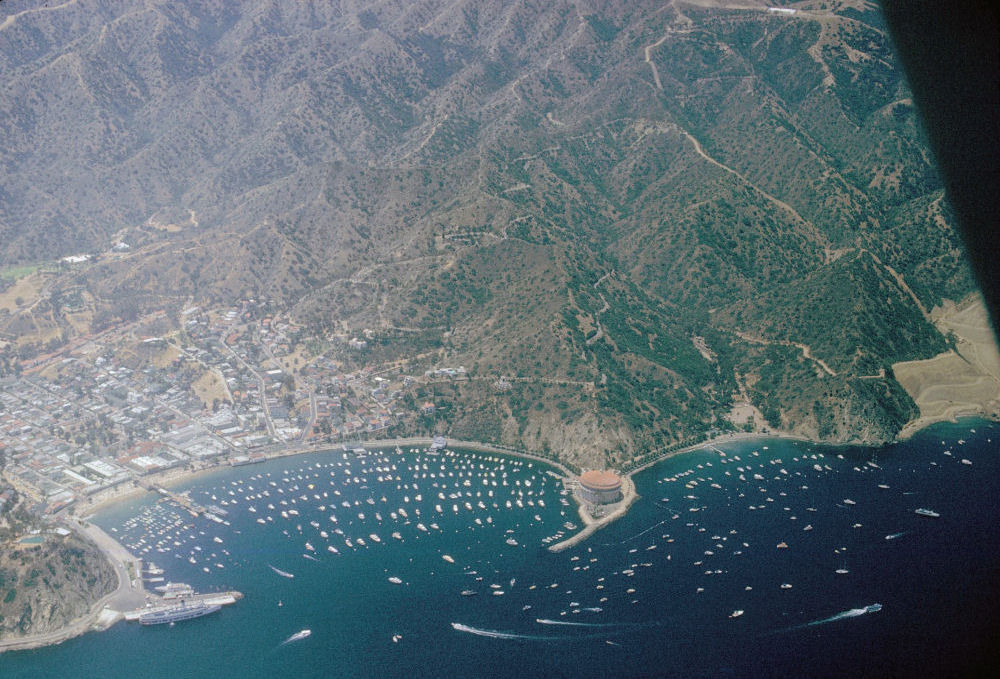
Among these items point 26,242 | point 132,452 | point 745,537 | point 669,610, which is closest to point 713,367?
point 745,537

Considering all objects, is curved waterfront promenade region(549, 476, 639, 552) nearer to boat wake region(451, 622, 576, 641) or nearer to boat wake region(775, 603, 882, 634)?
boat wake region(451, 622, 576, 641)

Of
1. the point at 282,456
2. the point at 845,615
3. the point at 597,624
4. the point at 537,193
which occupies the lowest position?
the point at 845,615

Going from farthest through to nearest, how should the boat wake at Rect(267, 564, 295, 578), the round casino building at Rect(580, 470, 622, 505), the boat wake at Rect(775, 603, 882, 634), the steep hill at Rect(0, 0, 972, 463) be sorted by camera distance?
the steep hill at Rect(0, 0, 972, 463) < the round casino building at Rect(580, 470, 622, 505) < the boat wake at Rect(267, 564, 295, 578) < the boat wake at Rect(775, 603, 882, 634)

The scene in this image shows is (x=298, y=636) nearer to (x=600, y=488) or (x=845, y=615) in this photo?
(x=600, y=488)

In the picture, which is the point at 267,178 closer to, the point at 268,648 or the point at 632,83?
the point at 632,83

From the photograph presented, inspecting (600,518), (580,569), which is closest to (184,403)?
(600,518)

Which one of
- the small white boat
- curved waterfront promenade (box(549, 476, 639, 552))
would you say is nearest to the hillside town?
curved waterfront promenade (box(549, 476, 639, 552))
